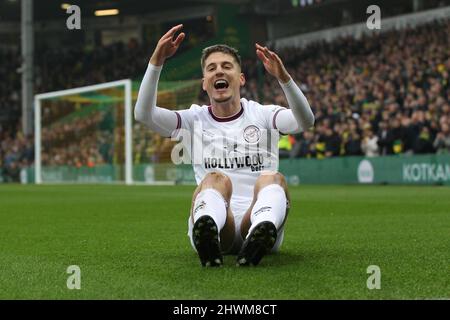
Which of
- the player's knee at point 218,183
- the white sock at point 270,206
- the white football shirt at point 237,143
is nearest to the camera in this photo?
the white sock at point 270,206

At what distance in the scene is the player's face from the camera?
5305 millimetres

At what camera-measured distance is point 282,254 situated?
5.75 meters

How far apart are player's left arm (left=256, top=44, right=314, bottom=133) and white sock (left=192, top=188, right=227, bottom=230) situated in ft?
2.28

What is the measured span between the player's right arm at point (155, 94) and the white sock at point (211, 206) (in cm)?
63

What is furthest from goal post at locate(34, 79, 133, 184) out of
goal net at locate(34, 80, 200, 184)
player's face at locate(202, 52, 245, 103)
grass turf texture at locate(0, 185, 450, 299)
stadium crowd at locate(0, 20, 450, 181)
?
player's face at locate(202, 52, 245, 103)

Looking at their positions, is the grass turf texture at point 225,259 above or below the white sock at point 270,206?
below

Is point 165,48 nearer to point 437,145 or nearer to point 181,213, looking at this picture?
point 181,213

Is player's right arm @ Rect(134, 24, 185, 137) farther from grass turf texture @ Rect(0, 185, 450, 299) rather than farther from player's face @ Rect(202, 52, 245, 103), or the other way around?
grass turf texture @ Rect(0, 185, 450, 299)

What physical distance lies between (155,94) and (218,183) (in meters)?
0.68

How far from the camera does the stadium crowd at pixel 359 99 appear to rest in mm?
21047

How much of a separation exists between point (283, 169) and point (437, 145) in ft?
16.6

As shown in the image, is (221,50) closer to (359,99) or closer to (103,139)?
(359,99)

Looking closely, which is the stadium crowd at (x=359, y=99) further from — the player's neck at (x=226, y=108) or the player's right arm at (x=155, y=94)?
the player's right arm at (x=155, y=94)

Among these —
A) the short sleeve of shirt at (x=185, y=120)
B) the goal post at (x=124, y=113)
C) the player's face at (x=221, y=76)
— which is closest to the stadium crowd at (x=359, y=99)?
the goal post at (x=124, y=113)
